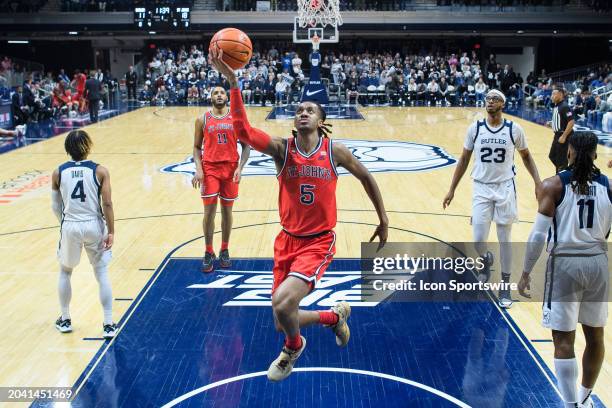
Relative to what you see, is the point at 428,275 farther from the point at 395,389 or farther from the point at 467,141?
the point at 395,389

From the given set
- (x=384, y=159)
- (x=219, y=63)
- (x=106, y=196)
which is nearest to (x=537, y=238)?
(x=219, y=63)

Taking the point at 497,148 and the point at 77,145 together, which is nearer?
the point at 77,145

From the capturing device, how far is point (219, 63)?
430 centimetres

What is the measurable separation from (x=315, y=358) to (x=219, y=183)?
245 cm

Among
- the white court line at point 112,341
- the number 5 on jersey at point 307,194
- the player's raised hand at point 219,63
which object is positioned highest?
A: the player's raised hand at point 219,63

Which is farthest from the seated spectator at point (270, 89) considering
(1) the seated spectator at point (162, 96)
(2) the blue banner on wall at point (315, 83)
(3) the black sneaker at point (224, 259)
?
(3) the black sneaker at point (224, 259)

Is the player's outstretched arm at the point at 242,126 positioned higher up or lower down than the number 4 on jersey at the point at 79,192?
higher up

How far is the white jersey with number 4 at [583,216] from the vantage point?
376cm

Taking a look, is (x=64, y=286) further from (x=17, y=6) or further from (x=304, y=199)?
(x=17, y=6)

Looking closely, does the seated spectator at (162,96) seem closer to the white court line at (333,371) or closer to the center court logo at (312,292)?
the center court logo at (312,292)

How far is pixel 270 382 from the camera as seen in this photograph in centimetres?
458

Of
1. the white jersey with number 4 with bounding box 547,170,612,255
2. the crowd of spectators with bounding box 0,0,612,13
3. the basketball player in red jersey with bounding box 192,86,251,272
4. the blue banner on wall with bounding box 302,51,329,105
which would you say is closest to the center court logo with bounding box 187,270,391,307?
the basketball player in red jersey with bounding box 192,86,251,272

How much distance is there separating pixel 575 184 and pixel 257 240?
4679 millimetres

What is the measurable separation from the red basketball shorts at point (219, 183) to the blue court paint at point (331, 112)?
14.1 metres
